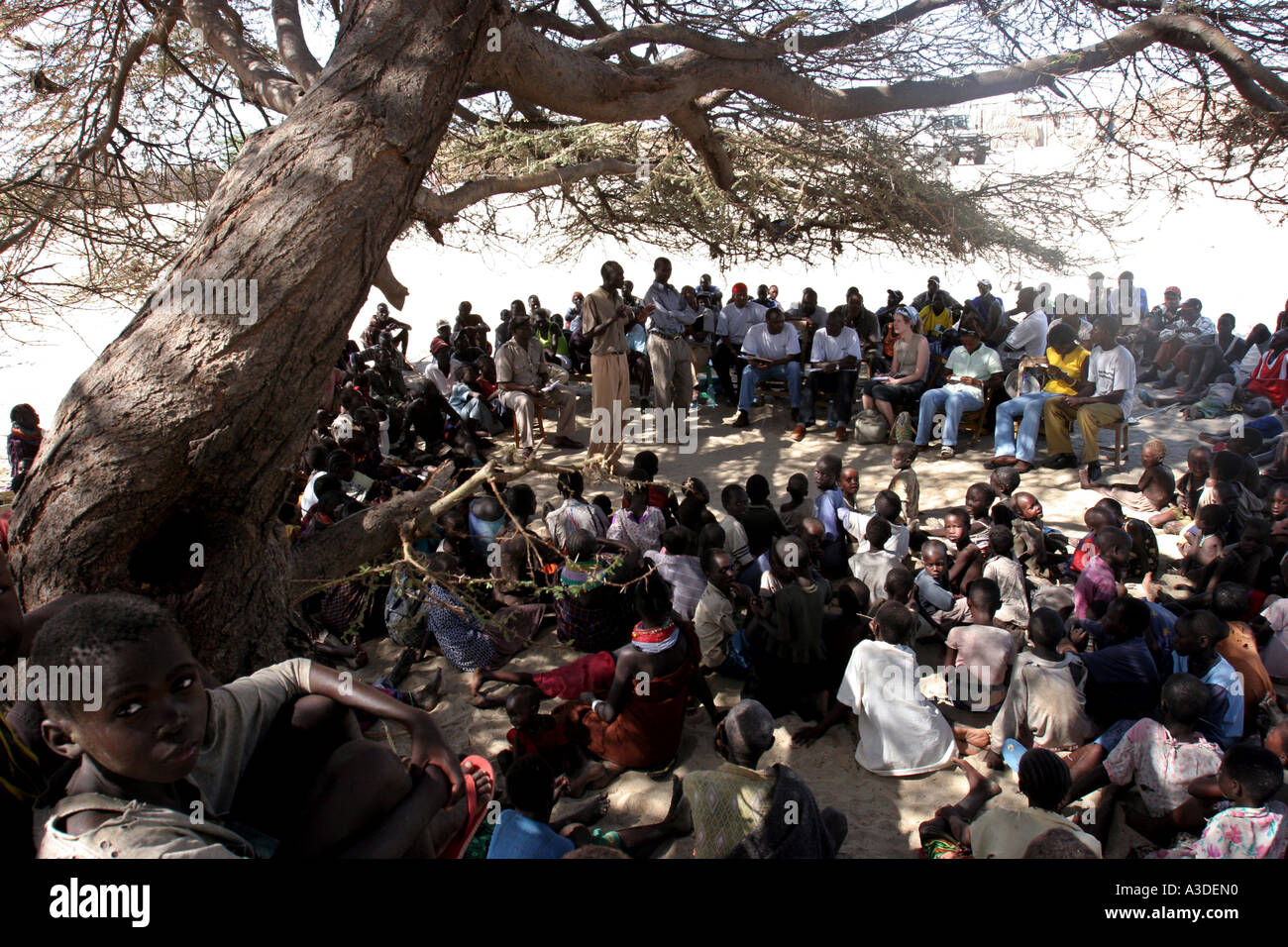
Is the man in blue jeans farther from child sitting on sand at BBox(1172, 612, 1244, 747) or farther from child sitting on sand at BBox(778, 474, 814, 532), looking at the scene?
child sitting on sand at BBox(1172, 612, 1244, 747)

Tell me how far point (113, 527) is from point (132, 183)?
4.35m

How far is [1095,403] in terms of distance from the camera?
746cm

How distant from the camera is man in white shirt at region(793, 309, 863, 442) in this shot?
8930 mm

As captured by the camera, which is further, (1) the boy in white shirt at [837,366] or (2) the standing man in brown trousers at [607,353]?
(1) the boy in white shirt at [837,366]

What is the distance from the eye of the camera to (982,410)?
8367mm

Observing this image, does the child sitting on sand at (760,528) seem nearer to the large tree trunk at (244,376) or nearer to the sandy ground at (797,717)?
the sandy ground at (797,717)

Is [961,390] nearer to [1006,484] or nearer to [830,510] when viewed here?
[1006,484]

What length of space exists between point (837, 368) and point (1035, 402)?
6.83 feet

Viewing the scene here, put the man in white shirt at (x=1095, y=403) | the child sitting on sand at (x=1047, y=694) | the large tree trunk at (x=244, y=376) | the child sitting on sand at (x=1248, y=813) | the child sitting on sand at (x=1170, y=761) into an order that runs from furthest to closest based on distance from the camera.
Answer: the man in white shirt at (x=1095, y=403) < the child sitting on sand at (x=1047, y=694) < the child sitting on sand at (x=1170, y=761) < the child sitting on sand at (x=1248, y=813) < the large tree trunk at (x=244, y=376)

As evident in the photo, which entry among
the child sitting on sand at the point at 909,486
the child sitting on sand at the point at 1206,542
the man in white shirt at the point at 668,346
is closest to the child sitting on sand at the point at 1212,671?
the child sitting on sand at the point at 1206,542

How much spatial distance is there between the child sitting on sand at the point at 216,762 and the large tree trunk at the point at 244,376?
31.4 inches

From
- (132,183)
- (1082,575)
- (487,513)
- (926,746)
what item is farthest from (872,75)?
(132,183)

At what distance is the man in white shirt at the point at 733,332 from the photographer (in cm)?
1024
